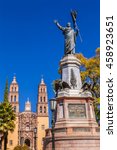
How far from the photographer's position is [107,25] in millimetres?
9461

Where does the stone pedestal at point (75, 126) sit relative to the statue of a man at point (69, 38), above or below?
below

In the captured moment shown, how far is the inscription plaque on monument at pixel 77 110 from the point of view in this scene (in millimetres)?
16188

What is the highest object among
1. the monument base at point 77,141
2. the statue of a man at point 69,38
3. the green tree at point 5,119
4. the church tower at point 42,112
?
the church tower at point 42,112

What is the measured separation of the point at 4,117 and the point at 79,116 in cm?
1893

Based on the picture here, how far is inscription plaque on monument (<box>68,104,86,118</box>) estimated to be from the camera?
53.1ft

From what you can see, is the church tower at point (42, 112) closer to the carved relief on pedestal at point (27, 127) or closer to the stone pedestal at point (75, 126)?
the carved relief on pedestal at point (27, 127)

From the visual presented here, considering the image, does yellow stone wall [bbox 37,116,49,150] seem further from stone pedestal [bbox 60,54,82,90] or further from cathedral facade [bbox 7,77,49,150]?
stone pedestal [bbox 60,54,82,90]

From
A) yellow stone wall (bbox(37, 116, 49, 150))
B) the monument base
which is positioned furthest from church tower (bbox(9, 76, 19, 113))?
the monument base

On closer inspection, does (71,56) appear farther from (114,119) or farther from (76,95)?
(114,119)

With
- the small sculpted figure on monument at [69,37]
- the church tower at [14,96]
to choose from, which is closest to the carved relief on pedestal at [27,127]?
the church tower at [14,96]

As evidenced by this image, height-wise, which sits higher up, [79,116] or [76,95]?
[76,95]

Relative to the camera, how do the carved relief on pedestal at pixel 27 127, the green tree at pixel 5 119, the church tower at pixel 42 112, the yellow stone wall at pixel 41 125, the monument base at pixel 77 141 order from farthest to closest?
the church tower at pixel 42 112 → the carved relief on pedestal at pixel 27 127 → the yellow stone wall at pixel 41 125 → the green tree at pixel 5 119 → the monument base at pixel 77 141

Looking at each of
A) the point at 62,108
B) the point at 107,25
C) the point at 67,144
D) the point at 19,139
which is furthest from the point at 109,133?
the point at 19,139

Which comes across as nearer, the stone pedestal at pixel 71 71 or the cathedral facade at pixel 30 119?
the stone pedestal at pixel 71 71
